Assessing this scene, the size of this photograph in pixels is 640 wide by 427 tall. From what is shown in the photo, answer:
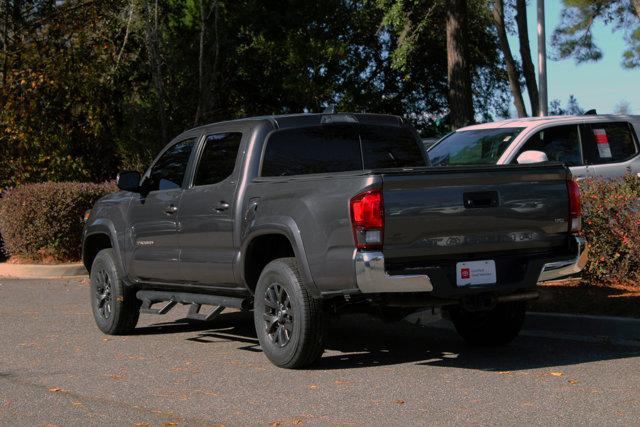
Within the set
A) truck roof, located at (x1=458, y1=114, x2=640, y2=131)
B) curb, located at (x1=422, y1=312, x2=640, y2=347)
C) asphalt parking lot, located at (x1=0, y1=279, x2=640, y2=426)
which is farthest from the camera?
truck roof, located at (x1=458, y1=114, x2=640, y2=131)

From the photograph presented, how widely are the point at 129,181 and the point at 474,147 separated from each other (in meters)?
5.19

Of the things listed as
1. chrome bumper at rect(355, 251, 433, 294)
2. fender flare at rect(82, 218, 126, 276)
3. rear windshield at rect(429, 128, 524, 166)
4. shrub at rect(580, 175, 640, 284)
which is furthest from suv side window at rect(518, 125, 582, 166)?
chrome bumper at rect(355, 251, 433, 294)

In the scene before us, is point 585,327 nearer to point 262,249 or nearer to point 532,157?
point 262,249

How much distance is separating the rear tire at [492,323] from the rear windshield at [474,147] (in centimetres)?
409

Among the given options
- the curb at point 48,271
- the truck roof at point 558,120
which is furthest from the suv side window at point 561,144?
the curb at point 48,271

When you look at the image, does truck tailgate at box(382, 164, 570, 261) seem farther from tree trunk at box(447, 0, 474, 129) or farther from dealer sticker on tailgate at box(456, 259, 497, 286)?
tree trunk at box(447, 0, 474, 129)

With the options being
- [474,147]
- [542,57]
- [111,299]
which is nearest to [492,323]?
[111,299]

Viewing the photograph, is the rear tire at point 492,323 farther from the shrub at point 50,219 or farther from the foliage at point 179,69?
the foliage at point 179,69

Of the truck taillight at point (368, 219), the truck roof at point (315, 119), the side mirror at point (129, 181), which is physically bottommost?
the truck taillight at point (368, 219)

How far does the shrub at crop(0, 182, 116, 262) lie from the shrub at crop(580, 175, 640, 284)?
8.95 m

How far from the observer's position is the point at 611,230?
430 inches

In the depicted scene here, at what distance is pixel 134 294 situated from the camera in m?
10.4

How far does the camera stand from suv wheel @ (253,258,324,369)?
25.7ft

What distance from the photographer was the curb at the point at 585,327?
8.98 m
